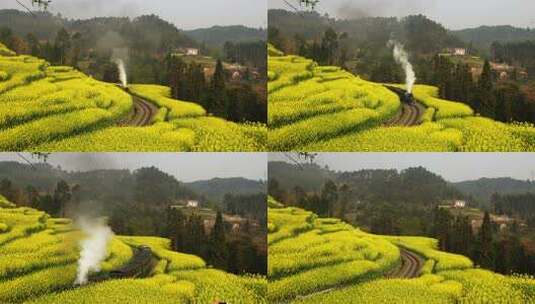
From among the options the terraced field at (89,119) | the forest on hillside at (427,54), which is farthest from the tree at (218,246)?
the forest on hillside at (427,54)

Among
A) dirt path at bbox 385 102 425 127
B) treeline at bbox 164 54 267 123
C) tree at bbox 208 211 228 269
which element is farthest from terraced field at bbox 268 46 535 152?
tree at bbox 208 211 228 269

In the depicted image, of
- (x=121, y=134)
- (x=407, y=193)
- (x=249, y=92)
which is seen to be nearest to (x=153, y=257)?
(x=121, y=134)

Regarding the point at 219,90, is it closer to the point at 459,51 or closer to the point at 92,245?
the point at 92,245

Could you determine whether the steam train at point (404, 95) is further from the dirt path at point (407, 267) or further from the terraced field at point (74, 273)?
the terraced field at point (74, 273)

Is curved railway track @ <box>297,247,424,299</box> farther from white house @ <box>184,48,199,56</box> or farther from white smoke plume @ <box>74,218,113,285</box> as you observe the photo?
white house @ <box>184,48,199,56</box>

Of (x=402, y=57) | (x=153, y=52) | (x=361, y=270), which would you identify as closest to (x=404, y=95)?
(x=402, y=57)
